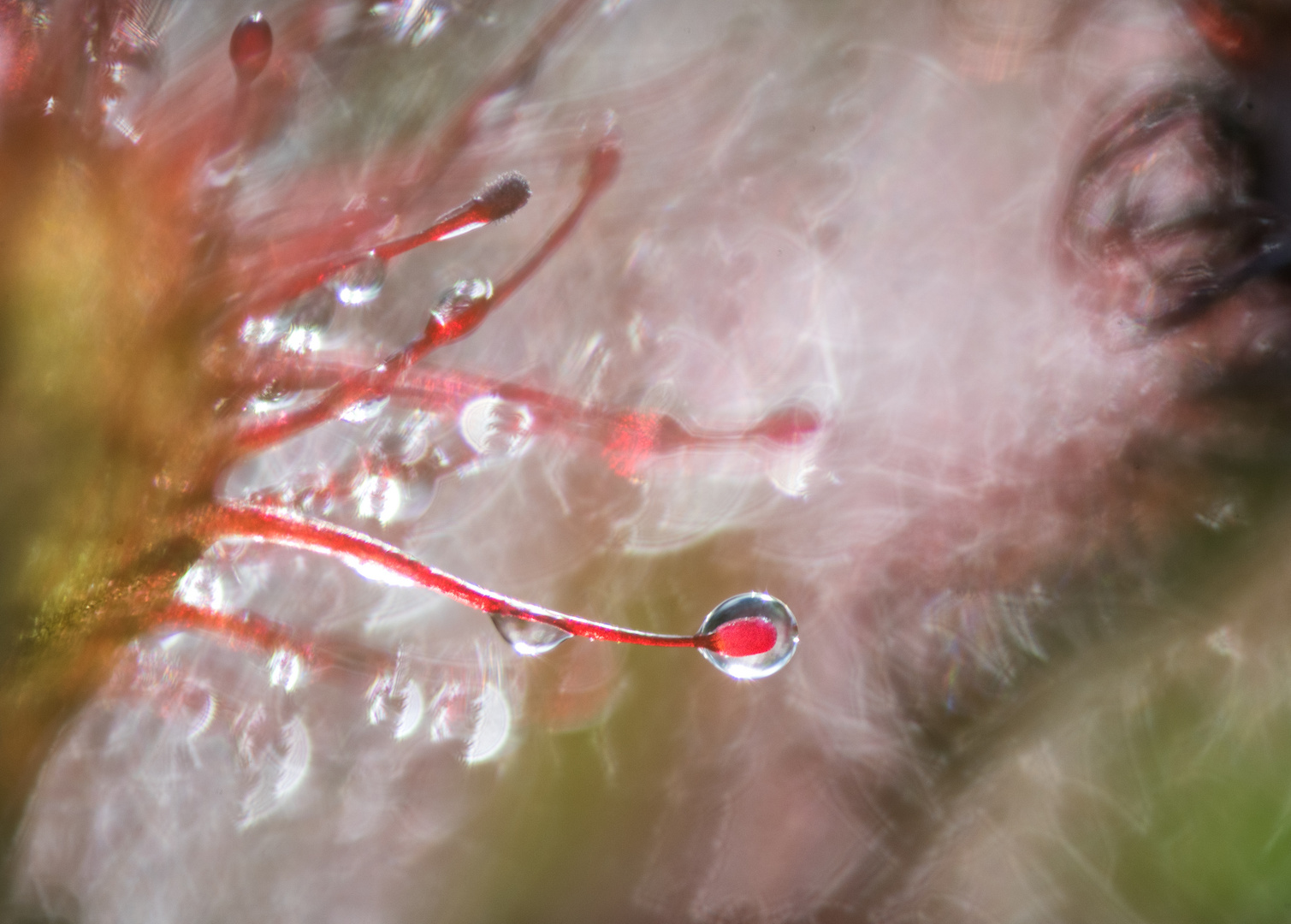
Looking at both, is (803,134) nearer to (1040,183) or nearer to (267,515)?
(1040,183)

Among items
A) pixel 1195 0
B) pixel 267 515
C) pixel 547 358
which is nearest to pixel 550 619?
pixel 267 515

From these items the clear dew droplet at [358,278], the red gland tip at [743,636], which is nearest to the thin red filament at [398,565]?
the red gland tip at [743,636]

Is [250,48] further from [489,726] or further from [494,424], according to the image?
[489,726]

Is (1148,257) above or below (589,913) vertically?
above

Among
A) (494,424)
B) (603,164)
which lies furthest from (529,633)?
(603,164)

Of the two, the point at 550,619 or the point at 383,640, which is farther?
the point at 383,640

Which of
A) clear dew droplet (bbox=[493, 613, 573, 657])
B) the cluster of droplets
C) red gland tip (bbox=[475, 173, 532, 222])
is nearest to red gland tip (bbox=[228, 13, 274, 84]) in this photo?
the cluster of droplets

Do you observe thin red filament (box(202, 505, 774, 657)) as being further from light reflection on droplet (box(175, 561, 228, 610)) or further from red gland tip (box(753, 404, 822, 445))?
red gland tip (box(753, 404, 822, 445))
